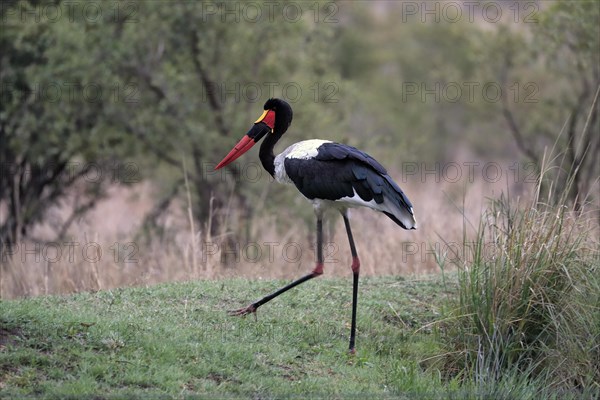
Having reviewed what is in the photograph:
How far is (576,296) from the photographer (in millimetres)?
7133

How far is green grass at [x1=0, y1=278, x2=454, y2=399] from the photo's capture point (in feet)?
19.2

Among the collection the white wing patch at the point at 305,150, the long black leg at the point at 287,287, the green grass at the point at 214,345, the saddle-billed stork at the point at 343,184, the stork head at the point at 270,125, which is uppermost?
the stork head at the point at 270,125

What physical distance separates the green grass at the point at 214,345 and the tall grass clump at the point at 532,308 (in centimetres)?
40

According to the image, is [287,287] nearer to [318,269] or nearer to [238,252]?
[318,269]

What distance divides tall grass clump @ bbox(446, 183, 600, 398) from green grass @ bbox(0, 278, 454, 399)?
400mm

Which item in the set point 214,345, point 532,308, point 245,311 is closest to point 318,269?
point 245,311

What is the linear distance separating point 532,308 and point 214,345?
2.54 m

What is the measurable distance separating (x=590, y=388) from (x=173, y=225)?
8.04m

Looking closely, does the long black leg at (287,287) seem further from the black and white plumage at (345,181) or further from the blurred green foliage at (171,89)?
the blurred green foliage at (171,89)

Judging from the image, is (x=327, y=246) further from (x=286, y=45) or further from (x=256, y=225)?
(x=286, y=45)

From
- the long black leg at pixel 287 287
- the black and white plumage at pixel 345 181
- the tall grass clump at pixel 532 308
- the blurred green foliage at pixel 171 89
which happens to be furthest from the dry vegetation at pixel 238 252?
the long black leg at pixel 287 287

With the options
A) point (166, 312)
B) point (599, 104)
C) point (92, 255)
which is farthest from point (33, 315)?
point (599, 104)

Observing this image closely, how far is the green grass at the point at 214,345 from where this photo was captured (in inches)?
230

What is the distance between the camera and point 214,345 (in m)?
6.54
